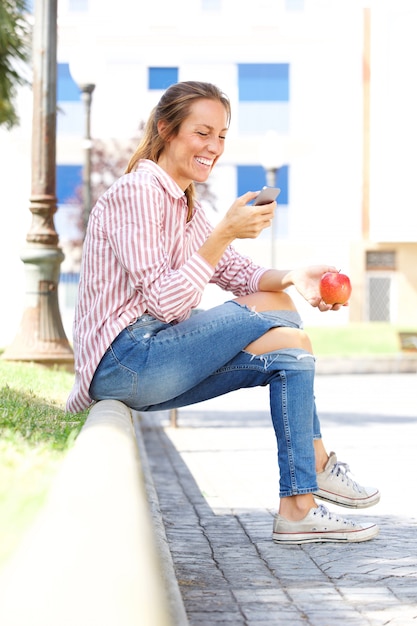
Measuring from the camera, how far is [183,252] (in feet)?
16.4

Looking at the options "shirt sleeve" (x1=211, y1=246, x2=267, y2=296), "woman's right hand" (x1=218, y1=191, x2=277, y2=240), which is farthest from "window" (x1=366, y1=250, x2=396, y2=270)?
"woman's right hand" (x1=218, y1=191, x2=277, y2=240)

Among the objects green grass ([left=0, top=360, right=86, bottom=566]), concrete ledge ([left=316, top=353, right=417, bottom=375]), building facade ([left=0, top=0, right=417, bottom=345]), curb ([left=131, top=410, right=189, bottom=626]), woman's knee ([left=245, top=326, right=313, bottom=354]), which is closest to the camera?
green grass ([left=0, top=360, right=86, bottom=566])

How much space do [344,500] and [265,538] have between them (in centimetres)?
40

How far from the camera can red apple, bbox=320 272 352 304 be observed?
5.04m

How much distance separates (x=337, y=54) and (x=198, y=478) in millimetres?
32447

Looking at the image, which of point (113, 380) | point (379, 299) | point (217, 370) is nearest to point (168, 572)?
point (113, 380)

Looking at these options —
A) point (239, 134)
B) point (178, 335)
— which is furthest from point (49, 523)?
point (239, 134)

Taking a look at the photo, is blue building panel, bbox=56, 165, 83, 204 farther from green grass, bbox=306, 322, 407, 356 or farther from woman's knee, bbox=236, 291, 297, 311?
woman's knee, bbox=236, 291, 297, 311

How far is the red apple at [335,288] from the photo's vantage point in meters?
5.04

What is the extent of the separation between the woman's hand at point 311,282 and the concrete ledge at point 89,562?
247 centimetres

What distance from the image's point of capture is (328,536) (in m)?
4.98

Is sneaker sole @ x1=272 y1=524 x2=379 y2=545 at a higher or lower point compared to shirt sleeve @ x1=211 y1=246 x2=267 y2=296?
lower

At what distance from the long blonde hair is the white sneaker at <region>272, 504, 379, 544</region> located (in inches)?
52.1

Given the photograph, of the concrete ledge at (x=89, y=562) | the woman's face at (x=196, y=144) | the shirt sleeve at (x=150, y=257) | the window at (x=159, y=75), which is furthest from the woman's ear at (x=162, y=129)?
the window at (x=159, y=75)
